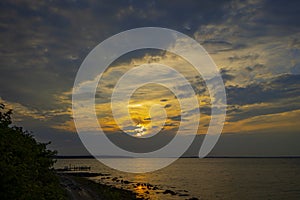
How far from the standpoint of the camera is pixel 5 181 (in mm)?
9008

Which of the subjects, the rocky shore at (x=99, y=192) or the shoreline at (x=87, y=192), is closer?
→ the shoreline at (x=87, y=192)

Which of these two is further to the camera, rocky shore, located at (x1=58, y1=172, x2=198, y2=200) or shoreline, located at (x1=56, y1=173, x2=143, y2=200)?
rocky shore, located at (x1=58, y1=172, x2=198, y2=200)

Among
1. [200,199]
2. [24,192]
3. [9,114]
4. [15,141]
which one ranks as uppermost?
[9,114]

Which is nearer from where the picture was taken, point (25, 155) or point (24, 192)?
point (24, 192)

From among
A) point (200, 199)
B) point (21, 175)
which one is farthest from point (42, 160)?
point (200, 199)

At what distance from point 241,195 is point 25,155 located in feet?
184

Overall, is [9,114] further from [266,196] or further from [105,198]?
[266,196]

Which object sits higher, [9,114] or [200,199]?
[9,114]

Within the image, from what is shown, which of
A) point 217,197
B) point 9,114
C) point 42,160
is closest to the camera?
point 9,114

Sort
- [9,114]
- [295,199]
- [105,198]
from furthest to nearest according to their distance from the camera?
[295,199] < [105,198] < [9,114]

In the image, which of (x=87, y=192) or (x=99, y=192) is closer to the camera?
(x=87, y=192)

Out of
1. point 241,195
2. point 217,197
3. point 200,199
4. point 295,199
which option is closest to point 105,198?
point 200,199

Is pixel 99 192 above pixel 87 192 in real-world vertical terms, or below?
below

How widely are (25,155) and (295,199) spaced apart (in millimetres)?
55621
